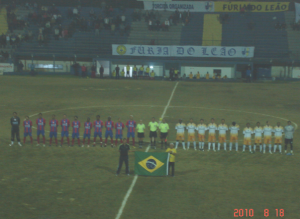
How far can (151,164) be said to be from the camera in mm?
17000

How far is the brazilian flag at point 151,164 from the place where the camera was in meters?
16.8

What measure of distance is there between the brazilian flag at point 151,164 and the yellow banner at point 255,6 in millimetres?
51387

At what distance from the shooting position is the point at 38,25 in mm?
57406

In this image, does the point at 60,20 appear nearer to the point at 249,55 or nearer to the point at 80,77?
the point at 80,77

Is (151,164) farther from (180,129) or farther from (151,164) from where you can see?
(180,129)

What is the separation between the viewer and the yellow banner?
61.6 meters

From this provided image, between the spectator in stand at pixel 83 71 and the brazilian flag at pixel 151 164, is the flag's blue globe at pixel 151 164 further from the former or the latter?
the spectator in stand at pixel 83 71

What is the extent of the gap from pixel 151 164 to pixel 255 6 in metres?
52.6

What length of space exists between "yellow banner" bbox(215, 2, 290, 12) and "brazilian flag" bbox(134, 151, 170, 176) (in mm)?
51387

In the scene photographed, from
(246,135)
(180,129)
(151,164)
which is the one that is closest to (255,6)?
(246,135)

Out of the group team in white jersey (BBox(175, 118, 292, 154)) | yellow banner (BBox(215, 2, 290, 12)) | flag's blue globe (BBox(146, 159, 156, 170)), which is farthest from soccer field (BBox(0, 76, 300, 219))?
yellow banner (BBox(215, 2, 290, 12))

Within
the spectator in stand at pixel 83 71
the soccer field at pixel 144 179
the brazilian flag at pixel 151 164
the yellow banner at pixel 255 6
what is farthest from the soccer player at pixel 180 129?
the yellow banner at pixel 255 6

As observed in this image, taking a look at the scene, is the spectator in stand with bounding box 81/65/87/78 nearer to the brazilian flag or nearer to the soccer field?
the soccer field

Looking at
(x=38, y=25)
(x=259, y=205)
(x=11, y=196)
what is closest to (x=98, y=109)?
(x=11, y=196)
